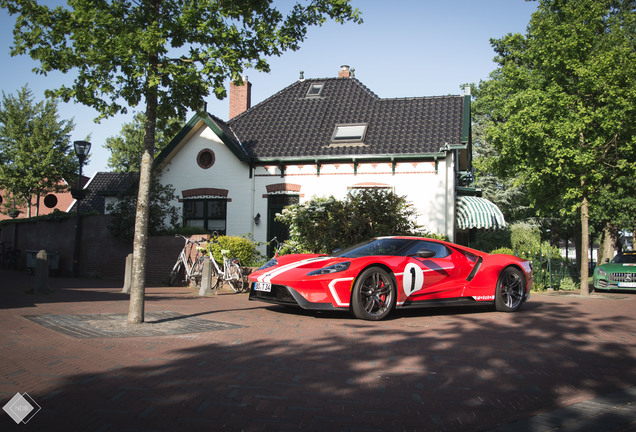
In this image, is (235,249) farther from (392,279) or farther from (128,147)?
(128,147)

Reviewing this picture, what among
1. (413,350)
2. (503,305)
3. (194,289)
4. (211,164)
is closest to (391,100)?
(211,164)

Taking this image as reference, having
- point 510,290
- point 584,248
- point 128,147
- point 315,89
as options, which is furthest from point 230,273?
point 128,147

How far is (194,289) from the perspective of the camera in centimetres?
1401

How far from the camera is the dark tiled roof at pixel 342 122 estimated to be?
18.3m

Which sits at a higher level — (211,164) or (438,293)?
(211,164)

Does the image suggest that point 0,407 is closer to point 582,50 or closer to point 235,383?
point 235,383

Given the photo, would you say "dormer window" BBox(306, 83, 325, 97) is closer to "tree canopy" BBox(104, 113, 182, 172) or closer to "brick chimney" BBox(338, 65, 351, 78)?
"brick chimney" BBox(338, 65, 351, 78)

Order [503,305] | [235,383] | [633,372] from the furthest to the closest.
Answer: [503,305] → [633,372] → [235,383]

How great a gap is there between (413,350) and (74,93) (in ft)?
18.6

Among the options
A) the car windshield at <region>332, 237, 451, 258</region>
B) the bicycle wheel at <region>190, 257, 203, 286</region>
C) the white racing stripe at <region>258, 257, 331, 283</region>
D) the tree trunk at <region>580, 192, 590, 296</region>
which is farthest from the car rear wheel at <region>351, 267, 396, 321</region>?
the tree trunk at <region>580, 192, 590, 296</region>

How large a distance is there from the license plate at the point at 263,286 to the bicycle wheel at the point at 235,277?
4.88 meters

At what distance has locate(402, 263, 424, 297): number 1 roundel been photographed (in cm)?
796

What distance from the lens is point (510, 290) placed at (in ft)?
30.1

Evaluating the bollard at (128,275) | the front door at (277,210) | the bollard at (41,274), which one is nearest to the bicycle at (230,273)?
the bollard at (128,275)
